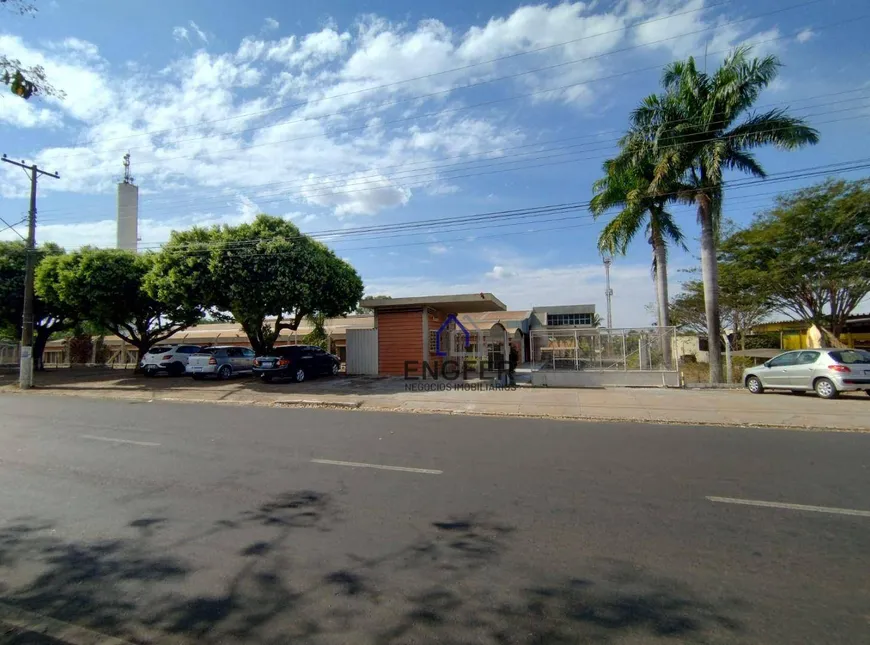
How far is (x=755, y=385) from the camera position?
14859 mm

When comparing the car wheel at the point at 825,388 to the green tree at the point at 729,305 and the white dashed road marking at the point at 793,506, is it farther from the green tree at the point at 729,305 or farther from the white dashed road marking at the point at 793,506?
the white dashed road marking at the point at 793,506

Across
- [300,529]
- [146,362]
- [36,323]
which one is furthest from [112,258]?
[300,529]

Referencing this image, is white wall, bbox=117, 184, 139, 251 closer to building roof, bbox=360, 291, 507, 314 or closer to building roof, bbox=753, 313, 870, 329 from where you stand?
building roof, bbox=360, 291, 507, 314

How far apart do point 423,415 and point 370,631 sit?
9.36 m

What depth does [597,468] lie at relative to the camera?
6.39 m

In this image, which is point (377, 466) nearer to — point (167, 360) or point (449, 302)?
point (449, 302)

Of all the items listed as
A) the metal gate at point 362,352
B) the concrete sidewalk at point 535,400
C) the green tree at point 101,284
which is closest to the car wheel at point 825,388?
the concrete sidewalk at point 535,400

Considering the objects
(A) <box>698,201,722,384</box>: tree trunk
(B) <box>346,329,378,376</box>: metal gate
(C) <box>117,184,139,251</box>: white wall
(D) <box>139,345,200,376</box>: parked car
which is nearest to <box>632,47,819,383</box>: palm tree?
(A) <box>698,201,722,384</box>: tree trunk

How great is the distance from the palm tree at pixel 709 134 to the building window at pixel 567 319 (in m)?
29.1

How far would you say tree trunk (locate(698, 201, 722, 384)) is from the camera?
1662cm

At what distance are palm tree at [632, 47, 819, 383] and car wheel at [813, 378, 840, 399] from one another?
3.54m

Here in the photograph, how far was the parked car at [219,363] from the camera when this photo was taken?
20359mm

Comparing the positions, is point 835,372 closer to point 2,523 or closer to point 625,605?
point 625,605

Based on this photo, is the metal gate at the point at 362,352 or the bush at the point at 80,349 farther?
the bush at the point at 80,349
